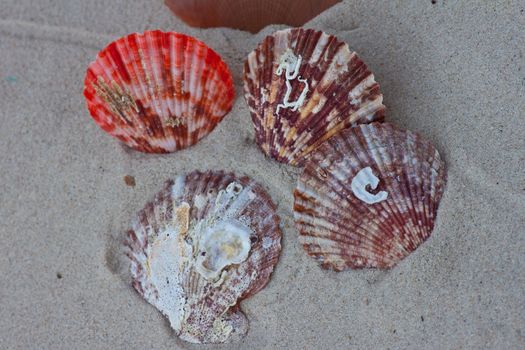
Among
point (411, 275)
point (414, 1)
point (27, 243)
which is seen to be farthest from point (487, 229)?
point (27, 243)

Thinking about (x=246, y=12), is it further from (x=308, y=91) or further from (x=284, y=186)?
(x=284, y=186)

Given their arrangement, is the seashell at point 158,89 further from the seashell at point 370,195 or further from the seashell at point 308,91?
the seashell at point 370,195

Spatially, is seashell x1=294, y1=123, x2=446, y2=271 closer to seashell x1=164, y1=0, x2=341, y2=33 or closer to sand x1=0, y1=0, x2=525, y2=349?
sand x1=0, y1=0, x2=525, y2=349

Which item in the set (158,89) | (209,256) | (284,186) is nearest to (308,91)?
(284,186)

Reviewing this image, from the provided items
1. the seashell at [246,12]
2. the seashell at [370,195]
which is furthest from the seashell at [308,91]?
the seashell at [246,12]

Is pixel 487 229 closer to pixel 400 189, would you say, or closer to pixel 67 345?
pixel 400 189

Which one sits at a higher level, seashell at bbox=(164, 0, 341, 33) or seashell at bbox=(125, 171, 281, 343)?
seashell at bbox=(164, 0, 341, 33)

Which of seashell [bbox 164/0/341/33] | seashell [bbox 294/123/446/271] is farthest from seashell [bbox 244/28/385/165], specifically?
seashell [bbox 164/0/341/33]
